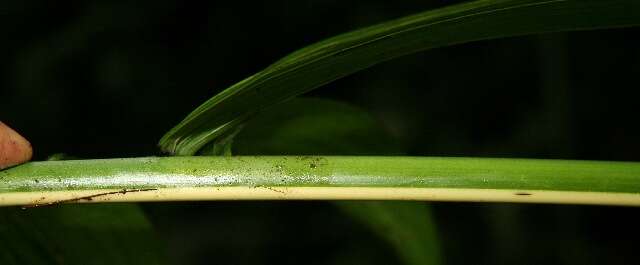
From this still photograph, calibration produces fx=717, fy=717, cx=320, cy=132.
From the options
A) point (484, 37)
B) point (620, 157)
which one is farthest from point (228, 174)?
point (620, 157)

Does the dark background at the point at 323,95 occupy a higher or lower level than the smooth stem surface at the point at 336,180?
higher

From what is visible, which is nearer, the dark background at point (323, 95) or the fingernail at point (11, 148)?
the fingernail at point (11, 148)

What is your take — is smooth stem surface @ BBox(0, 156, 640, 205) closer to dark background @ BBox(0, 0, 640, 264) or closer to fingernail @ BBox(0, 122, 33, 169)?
fingernail @ BBox(0, 122, 33, 169)

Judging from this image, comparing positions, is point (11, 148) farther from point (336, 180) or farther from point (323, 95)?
point (323, 95)

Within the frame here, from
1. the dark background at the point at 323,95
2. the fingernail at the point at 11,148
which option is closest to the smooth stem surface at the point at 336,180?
the fingernail at the point at 11,148

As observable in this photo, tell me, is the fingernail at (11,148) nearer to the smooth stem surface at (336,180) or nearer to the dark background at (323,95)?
the smooth stem surface at (336,180)

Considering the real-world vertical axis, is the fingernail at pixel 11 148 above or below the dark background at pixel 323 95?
below

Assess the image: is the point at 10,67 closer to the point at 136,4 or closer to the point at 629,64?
the point at 136,4
